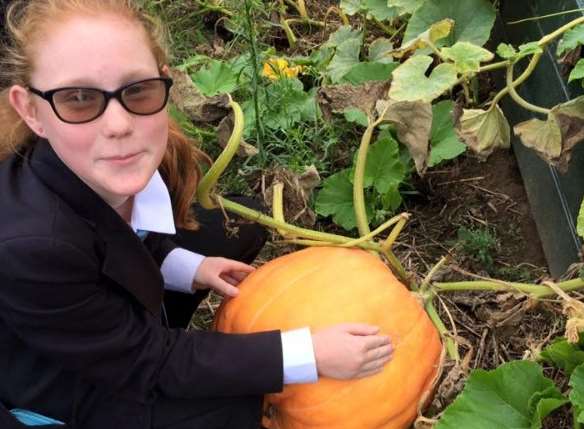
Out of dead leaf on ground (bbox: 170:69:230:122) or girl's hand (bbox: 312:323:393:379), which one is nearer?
girl's hand (bbox: 312:323:393:379)

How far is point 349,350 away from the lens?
1.35 metres

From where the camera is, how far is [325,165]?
6.77ft

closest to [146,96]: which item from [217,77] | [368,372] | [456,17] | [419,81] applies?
[368,372]

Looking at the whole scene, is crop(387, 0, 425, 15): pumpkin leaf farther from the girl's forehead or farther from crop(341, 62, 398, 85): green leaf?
the girl's forehead

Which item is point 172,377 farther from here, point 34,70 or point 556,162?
point 556,162

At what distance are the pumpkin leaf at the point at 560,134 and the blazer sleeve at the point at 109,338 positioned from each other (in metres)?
0.69

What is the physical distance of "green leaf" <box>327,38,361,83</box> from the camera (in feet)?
7.17

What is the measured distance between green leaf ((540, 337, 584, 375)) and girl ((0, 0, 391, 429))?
0.30 m

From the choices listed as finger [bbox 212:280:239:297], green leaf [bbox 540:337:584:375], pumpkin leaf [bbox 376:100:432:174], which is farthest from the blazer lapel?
green leaf [bbox 540:337:584:375]

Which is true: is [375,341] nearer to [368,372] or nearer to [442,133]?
[368,372]

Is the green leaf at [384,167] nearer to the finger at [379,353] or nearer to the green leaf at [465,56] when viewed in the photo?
the green leaf at [465,56]

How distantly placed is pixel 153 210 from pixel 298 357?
36 centimetres

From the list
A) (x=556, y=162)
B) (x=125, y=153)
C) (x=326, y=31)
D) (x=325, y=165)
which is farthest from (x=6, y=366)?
(x=326, y=31)

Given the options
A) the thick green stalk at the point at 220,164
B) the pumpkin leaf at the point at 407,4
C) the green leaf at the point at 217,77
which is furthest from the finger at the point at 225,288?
the pumpkin leaf at the point at 407,4
